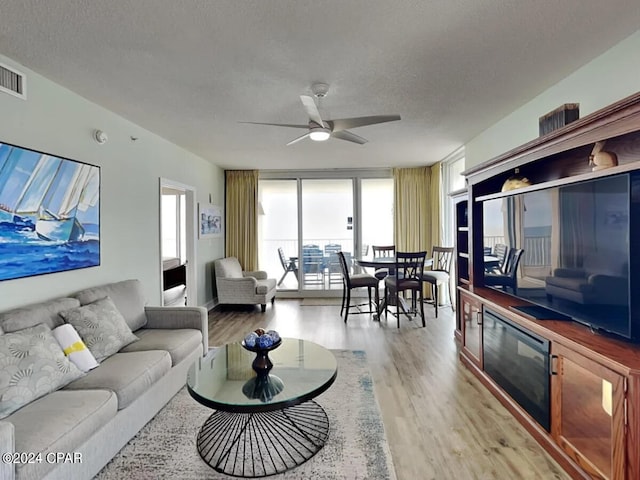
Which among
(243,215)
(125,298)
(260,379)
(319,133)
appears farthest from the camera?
(243,215)

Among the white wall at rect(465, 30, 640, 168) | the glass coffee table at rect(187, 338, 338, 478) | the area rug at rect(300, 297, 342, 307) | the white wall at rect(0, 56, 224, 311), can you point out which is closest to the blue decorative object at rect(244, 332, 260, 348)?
the glass coffee table at rect(187, 338, 338, 478)

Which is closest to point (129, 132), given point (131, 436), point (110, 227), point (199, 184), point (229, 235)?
point (110, 227)

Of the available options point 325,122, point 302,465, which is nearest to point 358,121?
point 325,122

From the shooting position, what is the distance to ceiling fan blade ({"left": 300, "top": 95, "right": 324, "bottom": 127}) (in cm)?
240

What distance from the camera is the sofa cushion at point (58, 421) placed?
1497 mm

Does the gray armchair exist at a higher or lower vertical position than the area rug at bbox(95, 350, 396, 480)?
higher

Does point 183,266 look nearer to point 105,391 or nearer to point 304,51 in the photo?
point 105,391

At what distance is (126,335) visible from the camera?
2.69 m

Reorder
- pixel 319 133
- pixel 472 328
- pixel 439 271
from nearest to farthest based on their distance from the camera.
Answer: pixel 319 133 < pixel 472 328 < pixel 439 271

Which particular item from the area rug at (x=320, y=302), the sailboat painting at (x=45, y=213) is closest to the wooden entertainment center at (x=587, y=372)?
the sailboat painting at (x=45, y=213)

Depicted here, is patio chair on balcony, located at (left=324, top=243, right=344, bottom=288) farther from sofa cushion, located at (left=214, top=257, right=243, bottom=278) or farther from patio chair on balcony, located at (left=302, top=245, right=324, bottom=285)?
sofa cushion, located at (left=214, top=257, right=243, bottom=278)

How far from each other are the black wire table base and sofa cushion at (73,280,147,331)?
4.05ft

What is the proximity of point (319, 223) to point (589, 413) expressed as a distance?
18.0ft

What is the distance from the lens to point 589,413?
5.79 feet
